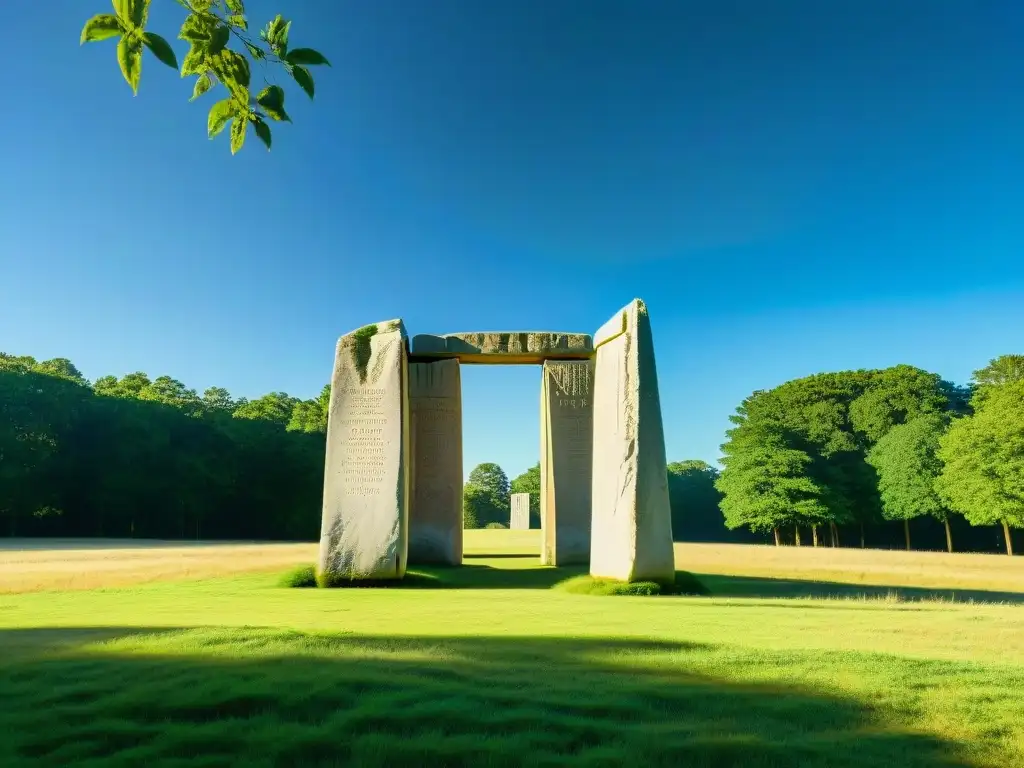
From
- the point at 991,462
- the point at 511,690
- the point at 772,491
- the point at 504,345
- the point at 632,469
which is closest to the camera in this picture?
the point at 511,690

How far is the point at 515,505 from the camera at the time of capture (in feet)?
144

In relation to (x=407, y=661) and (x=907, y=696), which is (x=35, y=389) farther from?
(x=907, y=696)

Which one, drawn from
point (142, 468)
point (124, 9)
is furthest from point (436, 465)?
point (142, 468)

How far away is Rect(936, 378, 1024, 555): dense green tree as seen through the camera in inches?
1107

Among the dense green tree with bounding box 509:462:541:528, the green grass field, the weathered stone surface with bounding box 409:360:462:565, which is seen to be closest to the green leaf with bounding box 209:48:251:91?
the green grass field

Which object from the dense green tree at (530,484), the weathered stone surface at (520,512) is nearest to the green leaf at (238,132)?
the weathered stone surface at (520,512)

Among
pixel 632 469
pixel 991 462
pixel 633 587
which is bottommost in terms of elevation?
pixel 633 587

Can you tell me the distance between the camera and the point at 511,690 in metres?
3.96

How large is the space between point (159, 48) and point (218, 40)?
1.09ft

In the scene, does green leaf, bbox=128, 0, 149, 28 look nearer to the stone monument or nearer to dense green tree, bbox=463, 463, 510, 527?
the stone monument

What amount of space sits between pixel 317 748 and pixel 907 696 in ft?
10.1

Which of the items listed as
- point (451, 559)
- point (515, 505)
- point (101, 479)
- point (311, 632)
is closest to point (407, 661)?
point (311, 632)

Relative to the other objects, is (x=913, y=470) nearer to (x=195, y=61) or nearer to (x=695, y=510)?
(x=695, y=510)

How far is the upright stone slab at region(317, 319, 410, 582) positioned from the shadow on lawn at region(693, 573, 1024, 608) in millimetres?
5213
